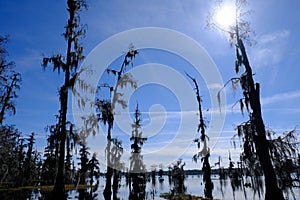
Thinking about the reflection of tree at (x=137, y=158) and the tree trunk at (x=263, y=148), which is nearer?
the tree trunk at (x=263, y=148)

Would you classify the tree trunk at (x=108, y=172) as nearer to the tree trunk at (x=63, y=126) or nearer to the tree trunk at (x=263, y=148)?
the tree trunk at (x=63, y=126)

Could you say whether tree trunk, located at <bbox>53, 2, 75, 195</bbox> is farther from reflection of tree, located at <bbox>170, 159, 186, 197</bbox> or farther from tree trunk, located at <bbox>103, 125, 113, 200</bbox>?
reflection of tree, located at <bbox>170, 159, 186, 197</bbox>

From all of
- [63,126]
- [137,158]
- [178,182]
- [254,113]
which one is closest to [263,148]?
[254,113]

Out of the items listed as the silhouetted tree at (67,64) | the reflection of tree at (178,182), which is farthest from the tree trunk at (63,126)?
the reflection of tree at (178,182)

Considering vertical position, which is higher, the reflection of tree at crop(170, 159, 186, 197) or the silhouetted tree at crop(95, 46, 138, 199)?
the silhouetted tree at crop(95, 46, 138, 199)

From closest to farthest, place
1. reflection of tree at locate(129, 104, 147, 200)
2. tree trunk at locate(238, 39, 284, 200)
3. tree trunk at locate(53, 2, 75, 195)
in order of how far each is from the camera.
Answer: tree trunk at locate(238, 39, 284, 200), tree trunk at locate(53, 2, 75, 195), reflection of tree at locate(129, 104, 147, 200)

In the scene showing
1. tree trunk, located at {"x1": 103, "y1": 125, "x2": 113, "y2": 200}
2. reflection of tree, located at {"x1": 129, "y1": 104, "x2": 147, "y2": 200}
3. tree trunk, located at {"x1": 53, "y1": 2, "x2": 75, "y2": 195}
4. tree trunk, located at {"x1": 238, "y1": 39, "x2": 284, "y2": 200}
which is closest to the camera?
tree trunk, located at {"x1": 238, "y1": 39, "x2": 284, "y2": 200}

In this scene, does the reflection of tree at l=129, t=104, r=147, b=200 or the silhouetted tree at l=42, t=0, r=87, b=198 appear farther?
the reflection of tree at l=129, t=104, r=147, b=200

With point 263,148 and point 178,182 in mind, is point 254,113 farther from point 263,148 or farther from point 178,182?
point 178,182

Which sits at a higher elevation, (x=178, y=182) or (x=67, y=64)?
(x=67, y=64)

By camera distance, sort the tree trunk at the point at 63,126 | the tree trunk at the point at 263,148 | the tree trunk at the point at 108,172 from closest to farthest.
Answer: the tree trunk at the point at 263,148 → the tree trunk at the point at 63,126 → the tree trunk at the point at 108,172

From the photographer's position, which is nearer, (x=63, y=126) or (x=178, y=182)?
(x=63, y=126)

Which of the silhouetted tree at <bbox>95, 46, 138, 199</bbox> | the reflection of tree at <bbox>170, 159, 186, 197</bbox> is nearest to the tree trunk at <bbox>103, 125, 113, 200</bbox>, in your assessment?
the silhouetted tree at <bbox>95, 46, 138, 199</bbox>

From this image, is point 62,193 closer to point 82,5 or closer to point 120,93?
point 120,93
